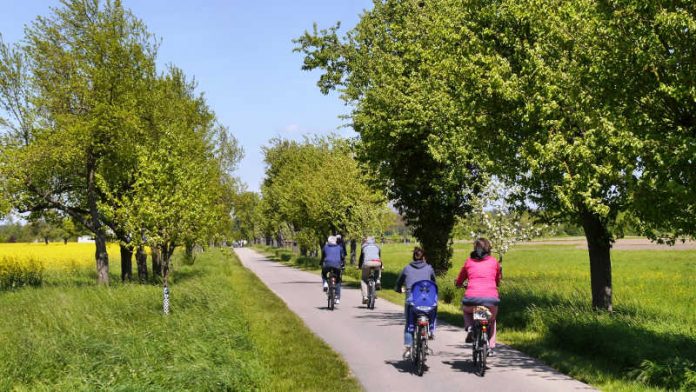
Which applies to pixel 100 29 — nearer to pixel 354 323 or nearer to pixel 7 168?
pixel 7 168

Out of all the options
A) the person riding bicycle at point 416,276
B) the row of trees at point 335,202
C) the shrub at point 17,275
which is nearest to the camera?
the person riding bicycle at point 416,276

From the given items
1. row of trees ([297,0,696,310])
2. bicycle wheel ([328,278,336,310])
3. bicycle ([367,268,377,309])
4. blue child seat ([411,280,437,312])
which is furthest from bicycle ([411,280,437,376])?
bicycle ([367,268,377,309])

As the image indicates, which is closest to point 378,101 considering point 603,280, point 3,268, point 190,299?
point 190,299

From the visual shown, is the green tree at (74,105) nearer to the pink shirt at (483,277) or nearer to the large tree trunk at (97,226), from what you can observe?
the large tree trunk at (97,226)

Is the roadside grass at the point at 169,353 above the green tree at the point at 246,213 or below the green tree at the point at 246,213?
below

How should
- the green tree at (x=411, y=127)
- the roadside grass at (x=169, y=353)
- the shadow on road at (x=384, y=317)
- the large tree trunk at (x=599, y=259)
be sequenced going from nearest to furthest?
1. the roadside grass at (x=169, y=353)
2. the large tree trunk at (x=599, y=259)
3. the shadow on road at (x=384, y=317)
4. the green tree at (x=411, y=127)

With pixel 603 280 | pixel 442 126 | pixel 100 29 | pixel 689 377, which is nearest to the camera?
pixel 689 377

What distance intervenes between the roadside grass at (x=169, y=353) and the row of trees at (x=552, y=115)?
521 centimetres

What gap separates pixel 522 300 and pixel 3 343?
11.9 m

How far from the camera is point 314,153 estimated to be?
59.2m

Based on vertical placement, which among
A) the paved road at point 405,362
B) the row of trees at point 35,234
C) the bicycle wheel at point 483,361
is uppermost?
the row of trees at point 35,234

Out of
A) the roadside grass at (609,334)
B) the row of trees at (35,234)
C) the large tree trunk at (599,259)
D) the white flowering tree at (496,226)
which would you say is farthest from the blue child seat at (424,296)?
the row of trees at (35,234)

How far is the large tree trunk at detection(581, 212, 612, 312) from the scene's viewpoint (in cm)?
1492

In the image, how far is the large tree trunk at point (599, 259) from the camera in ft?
49.0
